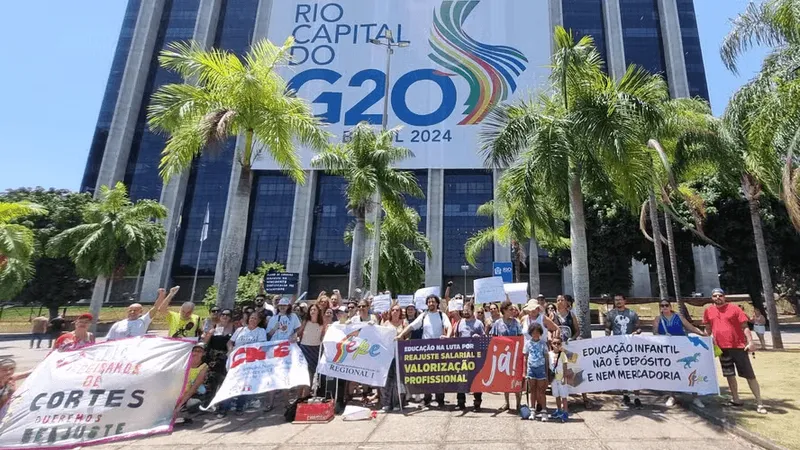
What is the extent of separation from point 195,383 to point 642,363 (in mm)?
8120

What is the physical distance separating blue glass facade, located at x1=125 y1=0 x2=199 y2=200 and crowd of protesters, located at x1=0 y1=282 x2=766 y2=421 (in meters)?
51.6

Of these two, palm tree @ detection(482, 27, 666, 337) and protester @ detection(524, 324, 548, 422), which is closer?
protester @ detection(524, 324, 548, 422)

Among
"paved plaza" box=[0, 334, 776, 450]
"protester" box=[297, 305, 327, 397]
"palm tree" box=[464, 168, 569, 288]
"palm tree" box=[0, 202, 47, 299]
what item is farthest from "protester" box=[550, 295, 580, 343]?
"palm tree" box=[0, 202, 47, 299]

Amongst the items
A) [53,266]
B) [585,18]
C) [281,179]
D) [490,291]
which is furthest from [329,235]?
[585,18]

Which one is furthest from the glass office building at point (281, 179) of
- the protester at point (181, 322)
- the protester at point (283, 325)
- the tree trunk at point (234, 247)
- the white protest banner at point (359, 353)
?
the protester at point (181, 322)

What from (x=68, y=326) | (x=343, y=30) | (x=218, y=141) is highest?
(x=343, y=30)

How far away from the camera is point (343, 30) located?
178 feet

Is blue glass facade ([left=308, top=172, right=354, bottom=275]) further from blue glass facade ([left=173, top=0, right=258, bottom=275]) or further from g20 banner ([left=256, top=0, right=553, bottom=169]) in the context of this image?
blue glass facade ([left=173, top=0, right=258, bottom=275])

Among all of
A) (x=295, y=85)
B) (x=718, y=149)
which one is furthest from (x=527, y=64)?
(x=718, y=149)

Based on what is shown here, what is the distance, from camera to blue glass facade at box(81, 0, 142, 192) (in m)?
54.7

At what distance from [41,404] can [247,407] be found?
3.10m

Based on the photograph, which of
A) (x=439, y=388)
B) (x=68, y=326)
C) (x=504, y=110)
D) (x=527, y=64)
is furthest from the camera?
(x=527, y=64)

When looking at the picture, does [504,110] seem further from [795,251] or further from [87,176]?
[87,176]

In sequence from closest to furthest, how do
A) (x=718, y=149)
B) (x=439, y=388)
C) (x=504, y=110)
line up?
(x=439, y=388) → (x=504, y=110) → (x=718, y=149)
